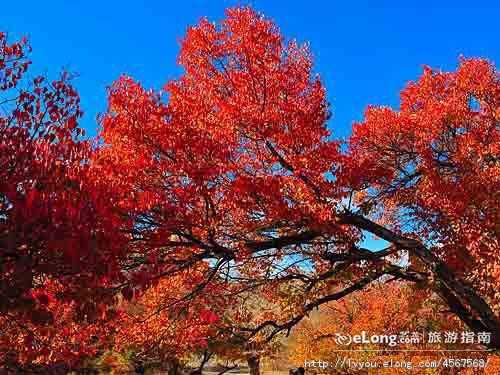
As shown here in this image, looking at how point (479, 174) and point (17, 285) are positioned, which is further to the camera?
point (479, 174)

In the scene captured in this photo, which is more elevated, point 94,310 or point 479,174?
point 479,174

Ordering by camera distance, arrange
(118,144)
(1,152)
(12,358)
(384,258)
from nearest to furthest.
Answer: (1,152)
(118,144)
(384,258)
(12,358)

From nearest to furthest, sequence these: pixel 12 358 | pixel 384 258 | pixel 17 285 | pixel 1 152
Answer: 1. pixel 17 285
2. pixel 1 152
3. pixel 384 258
4. pixel 12 358

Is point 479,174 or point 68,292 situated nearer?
point 68,292

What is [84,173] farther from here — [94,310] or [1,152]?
[94,310]

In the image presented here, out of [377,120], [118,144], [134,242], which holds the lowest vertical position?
[134,242]

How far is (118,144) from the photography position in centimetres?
1167

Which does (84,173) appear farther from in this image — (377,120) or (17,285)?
(377,120)

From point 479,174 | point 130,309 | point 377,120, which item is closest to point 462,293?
point 479,174

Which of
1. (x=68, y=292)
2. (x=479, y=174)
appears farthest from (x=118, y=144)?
(x=479, y=174)

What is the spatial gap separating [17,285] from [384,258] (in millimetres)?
9757

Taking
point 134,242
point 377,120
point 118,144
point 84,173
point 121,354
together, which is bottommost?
point 121,354

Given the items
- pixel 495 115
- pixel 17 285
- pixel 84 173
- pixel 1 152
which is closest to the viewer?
pixel 17 285

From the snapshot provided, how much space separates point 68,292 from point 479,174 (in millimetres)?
11901
